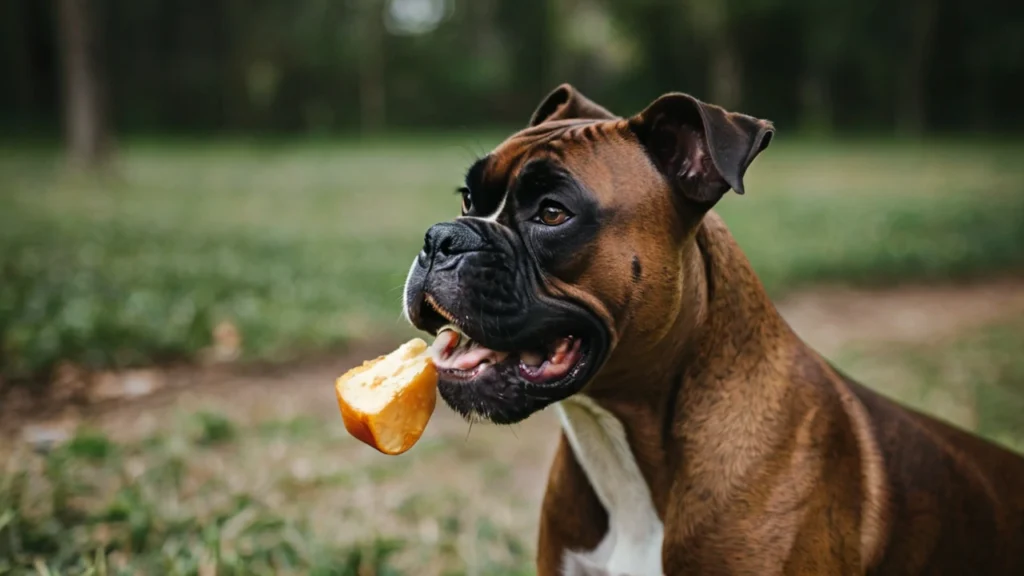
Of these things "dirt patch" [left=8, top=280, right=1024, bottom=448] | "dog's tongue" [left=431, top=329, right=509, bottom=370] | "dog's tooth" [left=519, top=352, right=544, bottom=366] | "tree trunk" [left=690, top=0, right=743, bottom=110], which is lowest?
"tree trunk" [left=690, top=0, right=743, bottom=110]

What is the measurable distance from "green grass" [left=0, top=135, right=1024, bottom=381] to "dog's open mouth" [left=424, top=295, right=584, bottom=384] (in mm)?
893

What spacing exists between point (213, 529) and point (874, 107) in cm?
4168

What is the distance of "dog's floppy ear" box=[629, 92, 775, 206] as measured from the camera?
8.05ft

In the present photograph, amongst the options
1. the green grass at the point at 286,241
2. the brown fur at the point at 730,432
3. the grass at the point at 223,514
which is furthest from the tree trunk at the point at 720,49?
the brown fur at the point at 730,432

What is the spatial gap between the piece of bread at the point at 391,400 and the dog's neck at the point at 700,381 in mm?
517

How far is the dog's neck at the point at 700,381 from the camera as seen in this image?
2549mm

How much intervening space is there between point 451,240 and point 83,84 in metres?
18.0

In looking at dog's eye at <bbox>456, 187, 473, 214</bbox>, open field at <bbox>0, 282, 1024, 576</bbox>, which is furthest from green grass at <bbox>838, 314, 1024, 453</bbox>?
dog's eye at <bbox>456, 187, 473, 214</bbox>

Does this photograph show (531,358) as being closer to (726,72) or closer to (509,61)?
(726,72)

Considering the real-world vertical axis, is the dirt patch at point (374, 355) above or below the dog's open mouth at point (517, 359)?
below

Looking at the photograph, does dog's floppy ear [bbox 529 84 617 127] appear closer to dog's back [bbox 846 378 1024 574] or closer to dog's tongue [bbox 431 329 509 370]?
dog's tongue [bbox 431 329 509 370]

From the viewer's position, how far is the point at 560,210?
2.56 metres

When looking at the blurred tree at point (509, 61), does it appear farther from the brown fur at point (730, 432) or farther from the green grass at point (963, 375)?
the brown fur at point (730, 432)

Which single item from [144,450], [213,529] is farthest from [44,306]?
[213,529]
